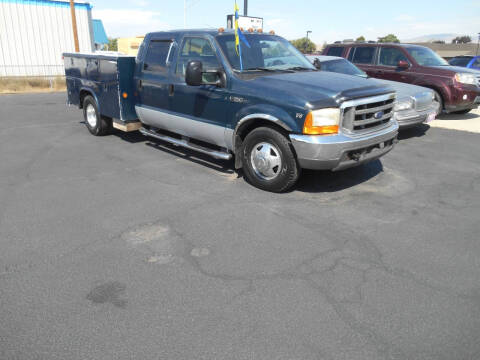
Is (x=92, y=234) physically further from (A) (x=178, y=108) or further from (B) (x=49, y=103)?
(B) (x=49, y=103)

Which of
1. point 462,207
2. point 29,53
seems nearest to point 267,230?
point 462,207

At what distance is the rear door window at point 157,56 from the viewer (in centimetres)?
631

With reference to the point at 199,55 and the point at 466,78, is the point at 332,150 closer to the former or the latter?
the point at 199,55

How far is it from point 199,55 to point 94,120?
147 inches

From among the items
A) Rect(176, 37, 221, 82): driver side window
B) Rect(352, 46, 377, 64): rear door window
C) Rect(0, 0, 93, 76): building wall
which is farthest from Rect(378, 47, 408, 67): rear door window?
Rect(0, 0, 93, 76): building wall

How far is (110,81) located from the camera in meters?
7.06

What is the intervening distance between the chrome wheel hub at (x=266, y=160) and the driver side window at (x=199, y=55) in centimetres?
121

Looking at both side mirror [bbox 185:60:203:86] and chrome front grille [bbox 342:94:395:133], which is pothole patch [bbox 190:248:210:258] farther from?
side mirror [bbox 185:60:203:86]

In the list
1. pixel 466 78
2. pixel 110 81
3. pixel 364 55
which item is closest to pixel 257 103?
pixel 110 81

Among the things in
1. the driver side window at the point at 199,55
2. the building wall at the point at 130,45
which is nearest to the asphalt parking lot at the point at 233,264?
the driver side window at the point at 199,55

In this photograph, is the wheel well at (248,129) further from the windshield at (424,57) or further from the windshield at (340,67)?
the windshield at (424,57)

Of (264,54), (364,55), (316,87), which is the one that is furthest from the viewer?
(364,55)

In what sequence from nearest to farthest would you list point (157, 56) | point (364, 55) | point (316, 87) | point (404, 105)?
1. point (316, 87)
2. point (157, 56)
3. point (404, 105)
4. point (364, 55)

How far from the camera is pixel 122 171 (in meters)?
6.06
